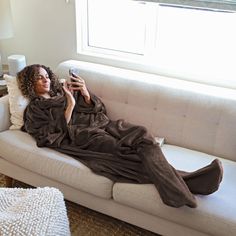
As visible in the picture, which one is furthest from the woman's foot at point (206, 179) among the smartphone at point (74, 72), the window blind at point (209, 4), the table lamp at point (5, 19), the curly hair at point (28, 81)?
the table lamp at point (5, 19)

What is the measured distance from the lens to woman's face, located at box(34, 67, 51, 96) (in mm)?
2492

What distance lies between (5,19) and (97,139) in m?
1.45

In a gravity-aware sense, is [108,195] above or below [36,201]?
below

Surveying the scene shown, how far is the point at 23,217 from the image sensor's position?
1558 millimetres

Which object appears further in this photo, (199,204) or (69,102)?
(69,102)

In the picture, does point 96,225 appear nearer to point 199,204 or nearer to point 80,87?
point 199,204

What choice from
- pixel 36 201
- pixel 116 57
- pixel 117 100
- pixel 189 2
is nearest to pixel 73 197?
pixel 36 201

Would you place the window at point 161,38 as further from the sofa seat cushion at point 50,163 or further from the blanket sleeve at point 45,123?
the sofa seat cushion at point 50,163

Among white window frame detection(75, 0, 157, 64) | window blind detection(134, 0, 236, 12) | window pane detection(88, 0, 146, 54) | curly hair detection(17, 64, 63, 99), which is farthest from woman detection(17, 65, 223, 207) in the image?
window blind detection(134, 0, 236, 12)

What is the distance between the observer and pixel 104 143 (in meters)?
2.21

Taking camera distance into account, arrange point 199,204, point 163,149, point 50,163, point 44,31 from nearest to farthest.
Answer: point 199,204, point 50,163, point 163,149, point 44,31

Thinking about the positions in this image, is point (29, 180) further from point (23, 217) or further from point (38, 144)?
point (23, 217)

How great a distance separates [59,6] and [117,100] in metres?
1.04

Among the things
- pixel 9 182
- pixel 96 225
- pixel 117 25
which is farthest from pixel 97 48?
pixel 96 225
